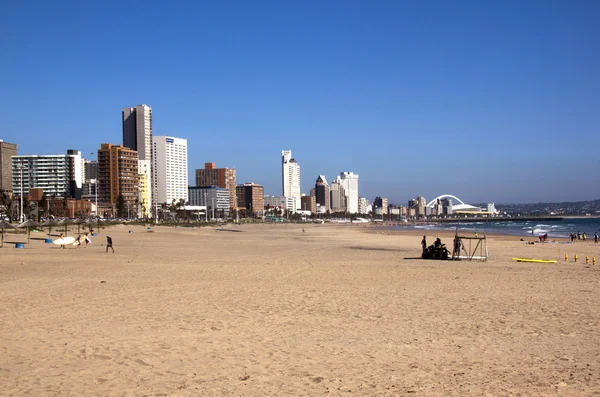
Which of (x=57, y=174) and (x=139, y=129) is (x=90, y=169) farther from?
(x=139, y=129)

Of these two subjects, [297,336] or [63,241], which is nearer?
[297,336]

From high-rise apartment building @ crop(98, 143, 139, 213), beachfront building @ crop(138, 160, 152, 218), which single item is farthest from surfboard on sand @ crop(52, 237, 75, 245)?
beachfront building @ crop(138, 160, 152, 218)

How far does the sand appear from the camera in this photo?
698 centimetres

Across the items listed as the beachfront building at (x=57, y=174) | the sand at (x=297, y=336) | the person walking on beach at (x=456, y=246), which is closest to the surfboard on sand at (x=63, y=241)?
the sand at (x=297, y=336)

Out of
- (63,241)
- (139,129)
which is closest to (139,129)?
(139,129)

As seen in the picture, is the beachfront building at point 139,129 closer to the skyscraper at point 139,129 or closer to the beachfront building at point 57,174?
the skyscraper at point 139,129

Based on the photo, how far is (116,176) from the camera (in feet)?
471

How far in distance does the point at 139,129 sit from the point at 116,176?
4843 cm

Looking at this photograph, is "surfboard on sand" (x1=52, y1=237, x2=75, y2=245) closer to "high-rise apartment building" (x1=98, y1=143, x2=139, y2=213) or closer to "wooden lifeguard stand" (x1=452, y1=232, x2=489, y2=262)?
"wooden lifeguard stand" (x1=452, y1=232, x2=489, y2=262)

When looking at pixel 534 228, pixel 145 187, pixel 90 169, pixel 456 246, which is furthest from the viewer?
pixel 90 169

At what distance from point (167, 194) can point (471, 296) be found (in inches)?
7582

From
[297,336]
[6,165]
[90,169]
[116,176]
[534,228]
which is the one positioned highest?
[6,165]

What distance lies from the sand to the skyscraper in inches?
6905

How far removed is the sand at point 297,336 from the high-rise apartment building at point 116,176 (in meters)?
129
